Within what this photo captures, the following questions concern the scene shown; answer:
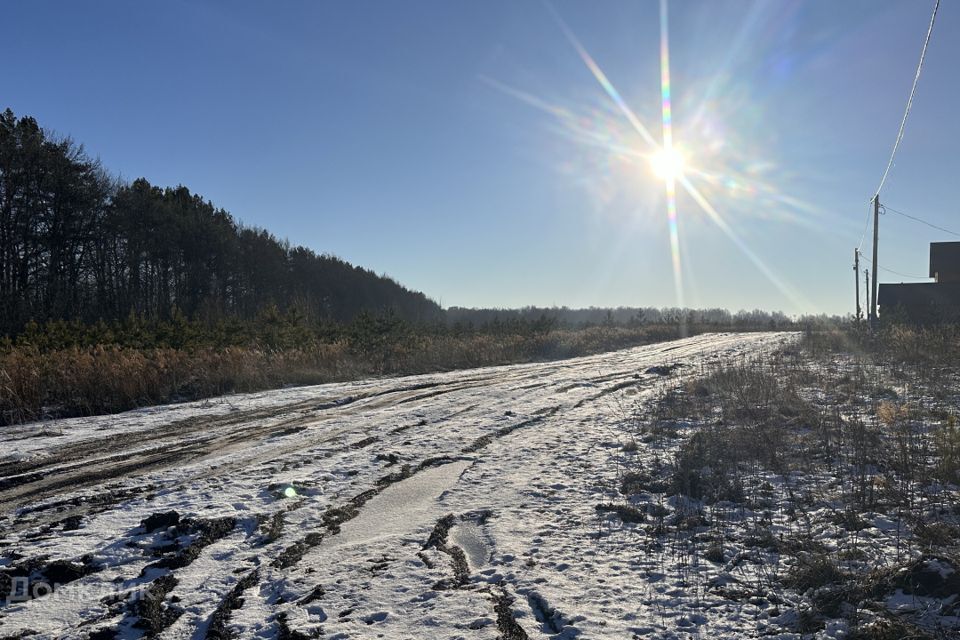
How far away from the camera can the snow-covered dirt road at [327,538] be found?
2.99m

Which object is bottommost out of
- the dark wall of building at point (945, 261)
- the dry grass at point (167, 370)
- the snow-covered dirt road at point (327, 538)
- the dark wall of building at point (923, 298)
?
the snow-covered dirt road at point (327, 538)

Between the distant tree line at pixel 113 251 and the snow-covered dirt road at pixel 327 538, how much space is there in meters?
12.5

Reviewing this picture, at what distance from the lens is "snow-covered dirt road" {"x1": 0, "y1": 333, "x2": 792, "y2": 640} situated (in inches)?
118

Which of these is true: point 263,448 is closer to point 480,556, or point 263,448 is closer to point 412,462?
point 412,462

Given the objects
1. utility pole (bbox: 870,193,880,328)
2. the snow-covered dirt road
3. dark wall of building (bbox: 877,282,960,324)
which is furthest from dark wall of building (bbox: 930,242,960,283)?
the snow-covered dirt road

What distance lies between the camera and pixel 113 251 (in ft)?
108

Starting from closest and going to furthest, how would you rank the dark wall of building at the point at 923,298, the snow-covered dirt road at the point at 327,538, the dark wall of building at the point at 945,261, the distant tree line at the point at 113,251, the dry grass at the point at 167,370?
1. the snow-covered dirt road at the point at 327,538
2. the dry grass at the point at 167,370
3. the distant tree line at the point at 113,251
4. the dark wall of building at the point at 923,298
5. the dark wall of building at the point at 945,261

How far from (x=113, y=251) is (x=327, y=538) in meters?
36.7

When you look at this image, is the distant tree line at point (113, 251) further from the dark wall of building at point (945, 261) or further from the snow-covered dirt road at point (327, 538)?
the dark wall of building at point (945, 261)

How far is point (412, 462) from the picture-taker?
6.00m

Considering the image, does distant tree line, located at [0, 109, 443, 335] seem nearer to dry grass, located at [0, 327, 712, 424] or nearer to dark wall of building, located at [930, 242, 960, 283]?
dry grass, located at [0, 327, 712, 424]

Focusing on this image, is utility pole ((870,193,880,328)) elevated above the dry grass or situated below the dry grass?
above

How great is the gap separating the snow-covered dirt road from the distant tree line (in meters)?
12.5

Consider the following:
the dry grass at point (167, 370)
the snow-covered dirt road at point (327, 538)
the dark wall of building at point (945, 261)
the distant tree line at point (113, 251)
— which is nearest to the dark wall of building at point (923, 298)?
the dark wall of building at point (945, 261)
